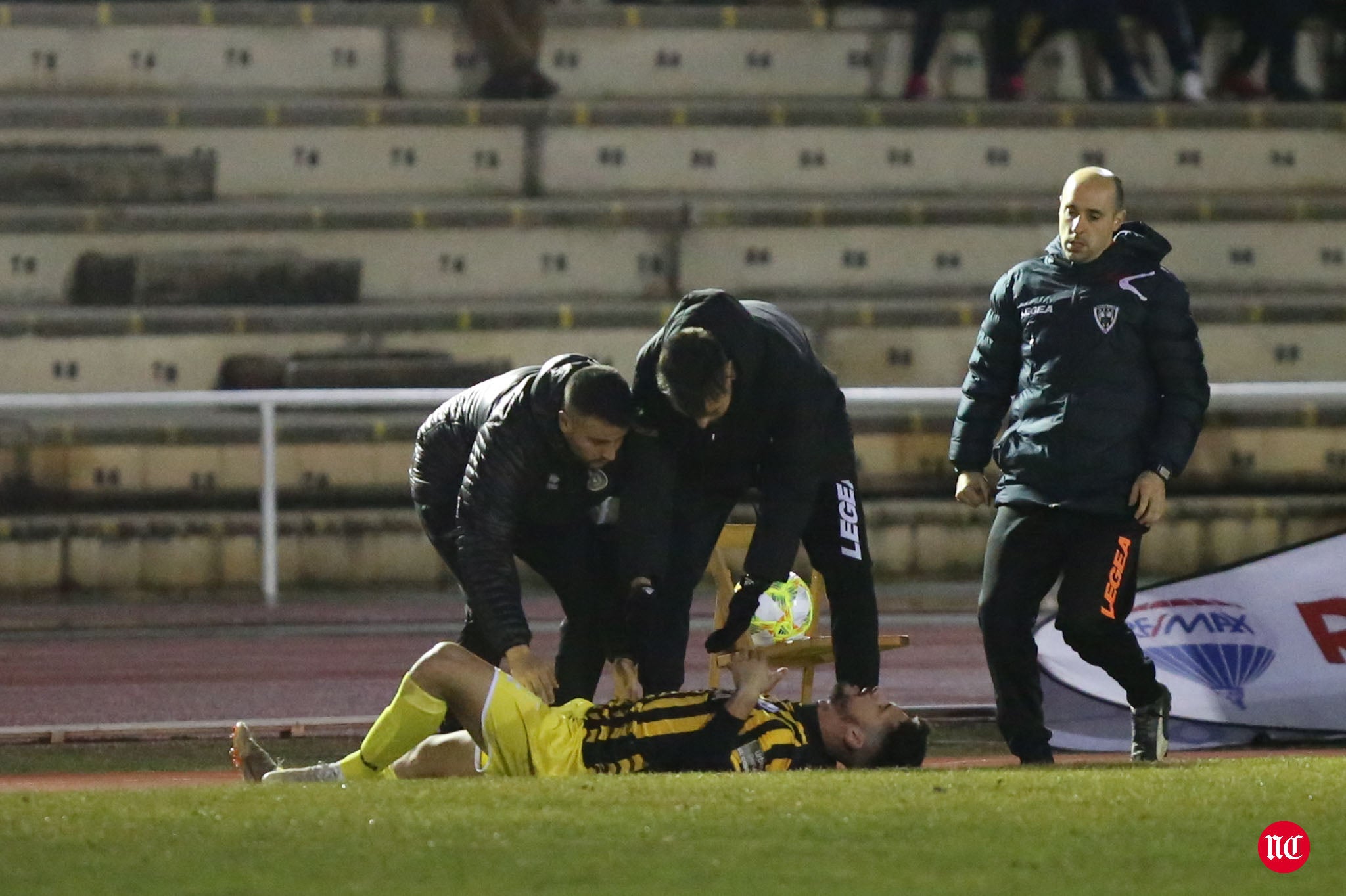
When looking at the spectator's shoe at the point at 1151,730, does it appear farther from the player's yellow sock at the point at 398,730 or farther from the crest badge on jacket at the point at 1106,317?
the player's yellow sock at the point at 398,730

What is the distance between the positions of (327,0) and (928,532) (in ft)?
19.8

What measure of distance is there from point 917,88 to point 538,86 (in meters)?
2.38

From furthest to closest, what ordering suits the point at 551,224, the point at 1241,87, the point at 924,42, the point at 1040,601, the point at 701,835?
the point at 1241,87 < the point at 924,42 < the point at 551,224 < the point at 1040,601 < the point at 701,835

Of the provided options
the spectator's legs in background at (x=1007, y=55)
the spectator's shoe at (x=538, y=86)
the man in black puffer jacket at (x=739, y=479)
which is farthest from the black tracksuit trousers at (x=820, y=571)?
the spectator's legs in background at (x=1007, y=55)

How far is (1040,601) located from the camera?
593cm

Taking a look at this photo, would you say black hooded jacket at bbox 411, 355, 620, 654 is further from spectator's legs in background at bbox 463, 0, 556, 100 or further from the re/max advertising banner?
spectator's legs in background at bbox 463, 0, 556, 100

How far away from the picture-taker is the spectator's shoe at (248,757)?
583 centimetres

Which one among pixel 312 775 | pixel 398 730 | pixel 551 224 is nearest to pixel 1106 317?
pixel 398 730

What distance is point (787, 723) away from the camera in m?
5.73

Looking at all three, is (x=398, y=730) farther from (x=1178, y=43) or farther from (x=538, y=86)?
(x=1178, y=43)

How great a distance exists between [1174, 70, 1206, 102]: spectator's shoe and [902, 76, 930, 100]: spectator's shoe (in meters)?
1.61

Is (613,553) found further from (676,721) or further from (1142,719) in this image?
(1142,719)

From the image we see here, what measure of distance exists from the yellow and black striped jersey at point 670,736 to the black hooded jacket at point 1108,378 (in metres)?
1.03

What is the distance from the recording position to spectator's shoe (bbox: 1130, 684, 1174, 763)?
5996 mm
